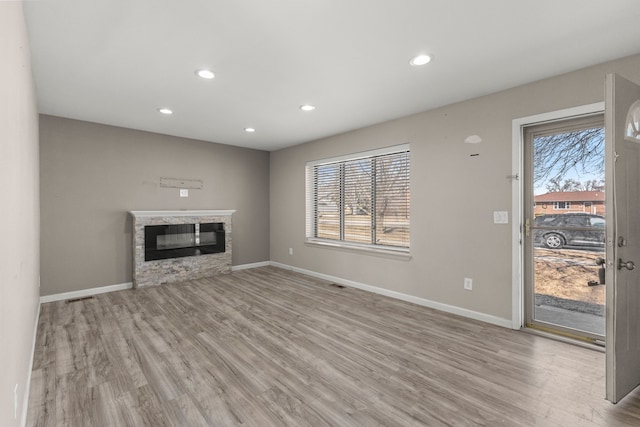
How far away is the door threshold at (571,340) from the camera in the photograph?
2618 mm

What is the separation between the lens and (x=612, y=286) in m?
1.84

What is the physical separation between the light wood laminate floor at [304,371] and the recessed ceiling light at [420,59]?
2.49 metres

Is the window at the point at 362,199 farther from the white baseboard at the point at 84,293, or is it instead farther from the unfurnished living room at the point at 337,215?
the white baseboard at the point at 84,293

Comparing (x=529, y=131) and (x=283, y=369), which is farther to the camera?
(x=529, y=131)

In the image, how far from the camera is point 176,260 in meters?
5.00

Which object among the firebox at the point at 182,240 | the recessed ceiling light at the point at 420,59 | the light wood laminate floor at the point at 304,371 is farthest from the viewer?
the firebox at the point at 182,240

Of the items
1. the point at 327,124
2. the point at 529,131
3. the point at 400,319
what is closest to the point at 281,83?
the point at 327,124

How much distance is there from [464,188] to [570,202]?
96 centimetres

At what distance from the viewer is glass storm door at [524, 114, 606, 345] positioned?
8.91 ft

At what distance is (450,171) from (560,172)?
103 centimetres

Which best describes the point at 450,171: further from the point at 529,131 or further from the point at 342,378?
the point at 342,378

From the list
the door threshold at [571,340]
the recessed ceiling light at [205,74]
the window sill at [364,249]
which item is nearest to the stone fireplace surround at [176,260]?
the window sill at [364,249]

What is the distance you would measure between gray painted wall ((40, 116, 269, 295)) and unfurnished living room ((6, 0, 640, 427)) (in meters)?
0.03

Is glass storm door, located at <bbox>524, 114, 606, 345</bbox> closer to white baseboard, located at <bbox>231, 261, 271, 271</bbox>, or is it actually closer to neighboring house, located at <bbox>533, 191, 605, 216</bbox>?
neighboring house, located at <bbox>533, 191, 605, 216</bbox>
